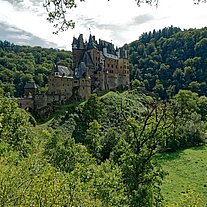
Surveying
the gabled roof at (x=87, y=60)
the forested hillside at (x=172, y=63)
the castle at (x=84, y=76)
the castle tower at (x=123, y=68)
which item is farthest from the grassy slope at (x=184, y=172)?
the forested hillside at (x=172, y=63)

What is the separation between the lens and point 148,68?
407ft

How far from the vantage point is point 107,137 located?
143 feet

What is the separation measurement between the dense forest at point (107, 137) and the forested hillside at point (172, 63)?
17.9 inches

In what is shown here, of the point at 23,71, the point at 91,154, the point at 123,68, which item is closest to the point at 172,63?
the point at 123,68

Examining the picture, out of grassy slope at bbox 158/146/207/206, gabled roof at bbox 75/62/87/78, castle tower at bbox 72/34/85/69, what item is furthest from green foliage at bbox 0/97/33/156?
castle tower at bbox 72/34/85/69

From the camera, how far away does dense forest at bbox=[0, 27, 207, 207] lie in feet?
39.9

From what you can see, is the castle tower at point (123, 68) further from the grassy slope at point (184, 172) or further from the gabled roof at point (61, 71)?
the grassy slope at point (184, 172)

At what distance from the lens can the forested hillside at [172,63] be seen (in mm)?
113088

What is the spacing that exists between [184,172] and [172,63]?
97.7 m

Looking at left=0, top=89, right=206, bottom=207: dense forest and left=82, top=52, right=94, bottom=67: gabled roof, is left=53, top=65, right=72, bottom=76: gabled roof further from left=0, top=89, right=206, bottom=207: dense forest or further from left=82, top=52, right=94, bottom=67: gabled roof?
left=0, top=89, right=206, bottom=207: dense forest

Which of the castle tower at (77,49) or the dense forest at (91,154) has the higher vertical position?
the castle tower at (77,49)

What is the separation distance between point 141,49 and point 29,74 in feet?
218

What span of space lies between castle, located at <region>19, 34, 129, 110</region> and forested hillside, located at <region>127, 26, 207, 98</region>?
3456 centimetres

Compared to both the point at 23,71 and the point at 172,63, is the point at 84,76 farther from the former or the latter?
the point at 172,63
